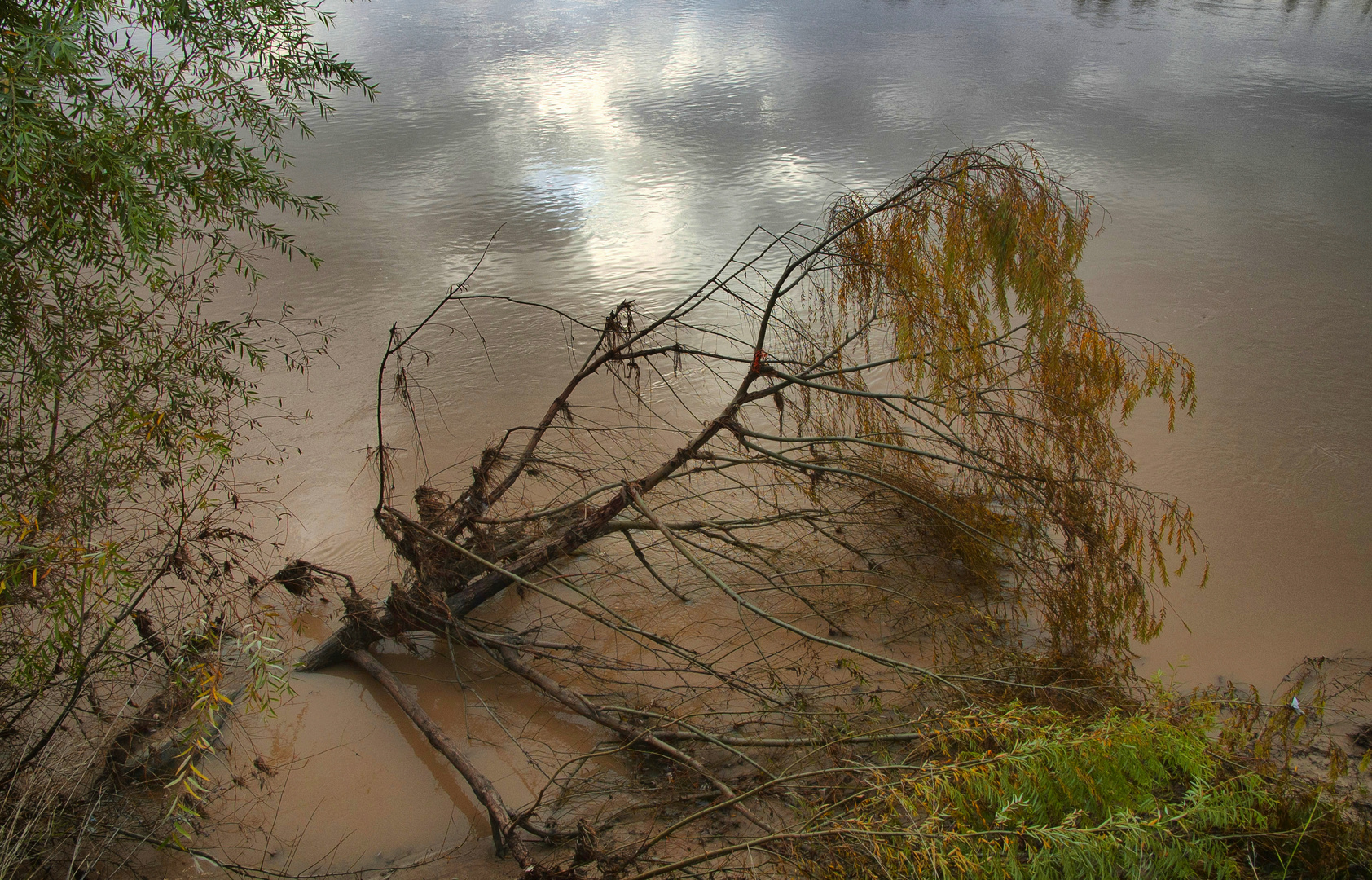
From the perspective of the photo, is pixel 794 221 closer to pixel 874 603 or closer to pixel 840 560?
pixel 840 560

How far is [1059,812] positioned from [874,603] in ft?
4.39

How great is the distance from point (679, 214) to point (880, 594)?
3.58m

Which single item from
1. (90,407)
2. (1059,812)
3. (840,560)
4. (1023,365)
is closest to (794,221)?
(840,560)

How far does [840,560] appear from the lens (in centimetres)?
309

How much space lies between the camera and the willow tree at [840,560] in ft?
7.31

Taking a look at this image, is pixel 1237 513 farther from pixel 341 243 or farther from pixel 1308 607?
pixel 341 243

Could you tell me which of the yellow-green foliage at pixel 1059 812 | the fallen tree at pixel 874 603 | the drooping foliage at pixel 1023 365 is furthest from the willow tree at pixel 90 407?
the drooping foliage at pixel 1023 365

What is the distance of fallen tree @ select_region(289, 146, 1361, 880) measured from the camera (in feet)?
5.38

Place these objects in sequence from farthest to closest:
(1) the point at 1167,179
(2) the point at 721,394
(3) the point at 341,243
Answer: (1) the point at 1167,179 → (3) the point at 341,243 → (2) the point at 721,394

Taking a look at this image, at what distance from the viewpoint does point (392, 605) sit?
8.96 ft

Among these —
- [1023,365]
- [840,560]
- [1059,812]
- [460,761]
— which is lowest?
[460,761]

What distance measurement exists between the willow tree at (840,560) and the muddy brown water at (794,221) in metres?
0.29

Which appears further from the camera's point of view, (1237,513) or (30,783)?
(1237,513)

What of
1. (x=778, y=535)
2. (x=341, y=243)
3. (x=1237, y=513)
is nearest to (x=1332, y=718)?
(x=1237, y=513)
